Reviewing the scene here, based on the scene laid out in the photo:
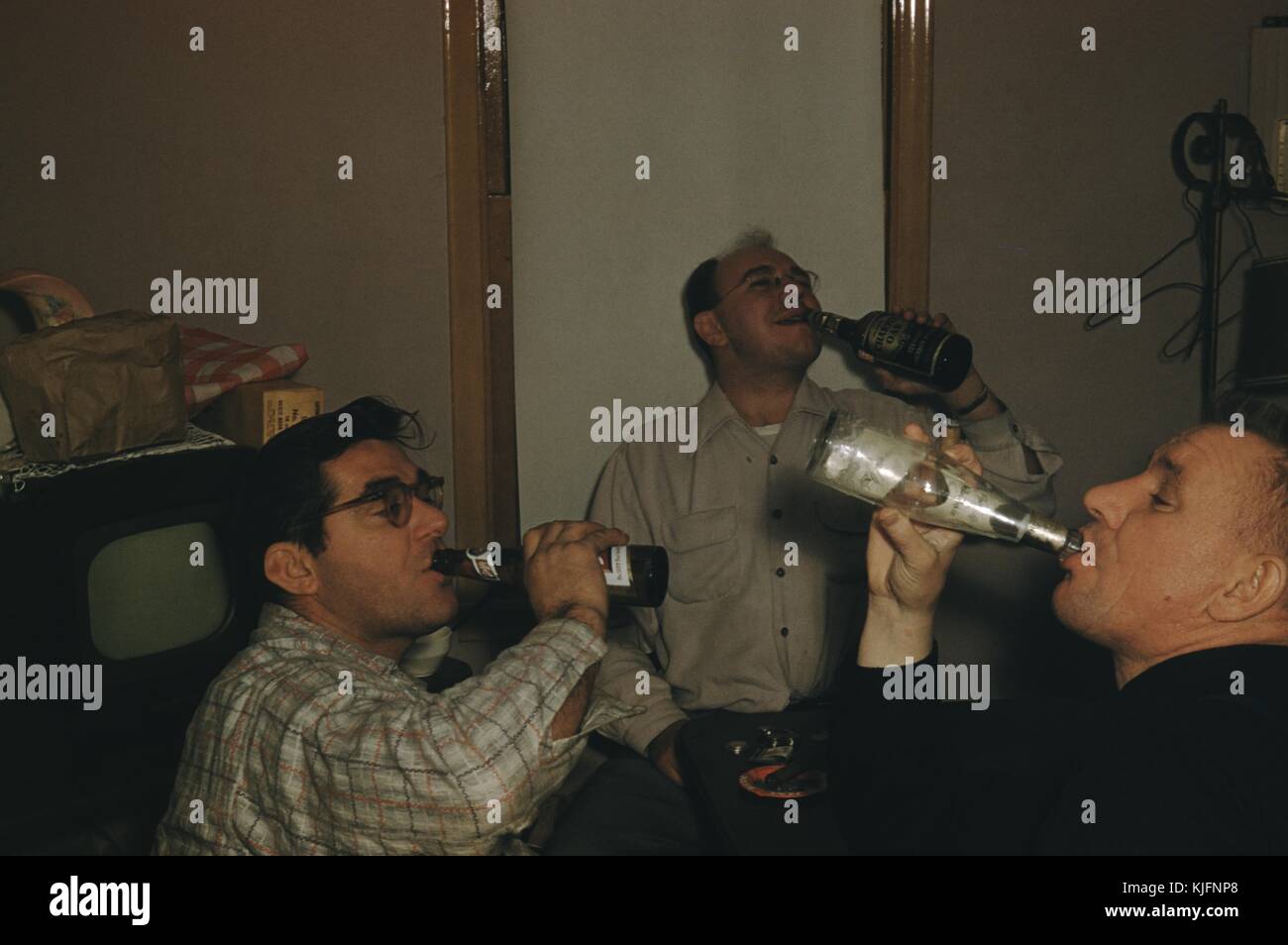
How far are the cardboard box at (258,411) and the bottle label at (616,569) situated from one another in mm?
703

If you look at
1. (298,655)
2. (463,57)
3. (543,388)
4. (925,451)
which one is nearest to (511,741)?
(298,655)

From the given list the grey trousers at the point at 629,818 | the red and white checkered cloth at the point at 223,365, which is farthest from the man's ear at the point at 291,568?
the grey trousers at the point at 629,818

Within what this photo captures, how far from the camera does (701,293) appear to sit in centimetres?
261

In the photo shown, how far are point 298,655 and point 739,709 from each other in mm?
1153

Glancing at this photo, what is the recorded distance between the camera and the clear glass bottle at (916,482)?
1399 millimetres

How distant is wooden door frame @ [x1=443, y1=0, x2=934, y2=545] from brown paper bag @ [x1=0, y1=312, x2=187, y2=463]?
3.33ft

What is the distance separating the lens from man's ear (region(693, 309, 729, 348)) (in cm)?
255

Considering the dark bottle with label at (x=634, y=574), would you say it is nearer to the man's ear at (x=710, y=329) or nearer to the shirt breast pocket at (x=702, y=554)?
the shirt breast pocket at (x=702, y=554)

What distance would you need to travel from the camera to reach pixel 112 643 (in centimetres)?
162

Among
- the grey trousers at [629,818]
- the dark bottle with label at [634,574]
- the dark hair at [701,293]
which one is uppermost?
the dark hair at [701,293]

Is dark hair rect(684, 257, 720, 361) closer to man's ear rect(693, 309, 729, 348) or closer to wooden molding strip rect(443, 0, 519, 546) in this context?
man's ear rect(693, 309, 729, 348)

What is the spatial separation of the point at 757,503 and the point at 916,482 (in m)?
1.09

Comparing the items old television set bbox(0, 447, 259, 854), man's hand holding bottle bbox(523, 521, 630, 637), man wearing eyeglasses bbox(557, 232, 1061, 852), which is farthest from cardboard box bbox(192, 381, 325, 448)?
man wearing eyeglasses bbox(557, 232, 1061, 852)

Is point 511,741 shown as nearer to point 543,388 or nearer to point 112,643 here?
point 112,643
